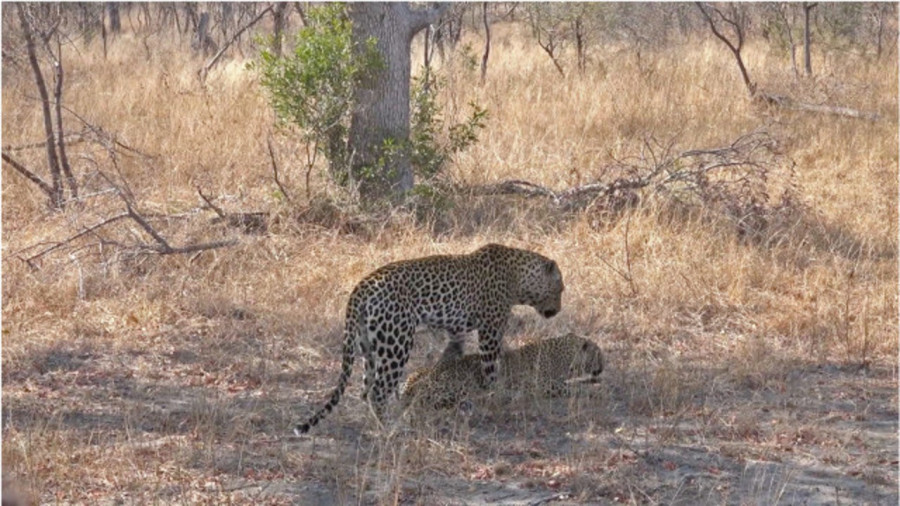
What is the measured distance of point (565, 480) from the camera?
5.42m

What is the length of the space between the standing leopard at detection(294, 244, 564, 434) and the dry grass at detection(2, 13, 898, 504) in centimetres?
31

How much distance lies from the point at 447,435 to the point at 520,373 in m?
0.76

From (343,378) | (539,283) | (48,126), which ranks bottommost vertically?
(343,378)

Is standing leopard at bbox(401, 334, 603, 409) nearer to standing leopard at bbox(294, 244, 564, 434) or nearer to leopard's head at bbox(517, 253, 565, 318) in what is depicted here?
standing leopard at bbox(294, 244, 564, 434)

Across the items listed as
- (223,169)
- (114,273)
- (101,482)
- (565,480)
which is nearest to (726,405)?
(565,480)

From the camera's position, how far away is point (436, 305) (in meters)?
6.28

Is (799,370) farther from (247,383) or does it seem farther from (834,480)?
(247,383)

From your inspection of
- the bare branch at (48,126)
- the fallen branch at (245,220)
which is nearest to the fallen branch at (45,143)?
the bare branch at (48,126)

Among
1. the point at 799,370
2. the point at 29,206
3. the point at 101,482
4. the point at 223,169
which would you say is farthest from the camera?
the point at 223,169

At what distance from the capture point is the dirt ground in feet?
17.3

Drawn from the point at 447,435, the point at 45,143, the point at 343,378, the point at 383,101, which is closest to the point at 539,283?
the point at 447,435

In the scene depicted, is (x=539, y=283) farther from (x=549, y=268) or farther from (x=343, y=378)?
(x=343, y=378)

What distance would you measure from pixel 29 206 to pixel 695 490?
669cm

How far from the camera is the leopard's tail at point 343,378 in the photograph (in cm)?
580
